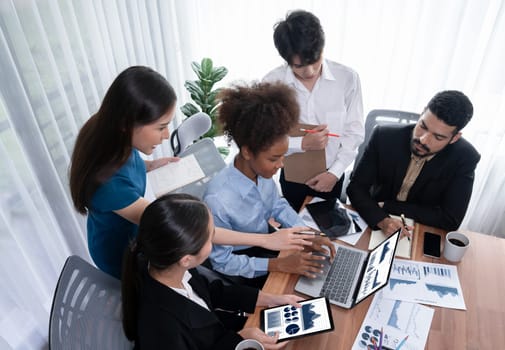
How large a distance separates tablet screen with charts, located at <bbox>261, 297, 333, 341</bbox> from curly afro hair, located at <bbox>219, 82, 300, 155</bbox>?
56 centimetres

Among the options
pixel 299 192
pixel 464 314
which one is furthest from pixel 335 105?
pixel 464 314

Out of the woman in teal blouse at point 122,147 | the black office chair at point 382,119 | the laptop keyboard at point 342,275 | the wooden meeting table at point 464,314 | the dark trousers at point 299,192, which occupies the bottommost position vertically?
the dark trousers at point 299,192

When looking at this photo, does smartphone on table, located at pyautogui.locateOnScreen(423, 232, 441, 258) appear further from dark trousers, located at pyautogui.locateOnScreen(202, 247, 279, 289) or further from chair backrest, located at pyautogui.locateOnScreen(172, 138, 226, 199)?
chair backrest, located at pyautogui.locateOnScreen(172, 138, 226, 199)

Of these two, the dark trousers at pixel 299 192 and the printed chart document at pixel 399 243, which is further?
the dark trousers at pixel 299 192

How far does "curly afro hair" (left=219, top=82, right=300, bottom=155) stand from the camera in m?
1.22

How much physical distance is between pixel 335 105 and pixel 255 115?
0.79m

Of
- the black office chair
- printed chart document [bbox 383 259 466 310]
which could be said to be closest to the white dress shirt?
the black office chair

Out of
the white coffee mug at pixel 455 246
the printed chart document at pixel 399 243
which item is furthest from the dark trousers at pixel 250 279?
the white coffee mug at pixel 455 246

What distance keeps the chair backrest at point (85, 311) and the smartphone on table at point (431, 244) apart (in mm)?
1167

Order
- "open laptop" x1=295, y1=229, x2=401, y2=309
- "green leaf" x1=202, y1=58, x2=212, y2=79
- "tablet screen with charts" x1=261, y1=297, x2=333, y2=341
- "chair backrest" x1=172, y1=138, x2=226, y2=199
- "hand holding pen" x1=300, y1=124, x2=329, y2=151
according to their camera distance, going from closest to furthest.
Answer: "tablet screen with charts" x1=261, y1=297, x2=333, y2=341 < "open laptop" x1=295, y1=229, x2=401, y2=309 < "hand holding pen" x1=300, y1=124, x2=329, y2=151 < "chair backrest" x1=172, y1=138, x2=226, y2=199 < "green leaf" x1=202, y1=58, x2=212, y2=79

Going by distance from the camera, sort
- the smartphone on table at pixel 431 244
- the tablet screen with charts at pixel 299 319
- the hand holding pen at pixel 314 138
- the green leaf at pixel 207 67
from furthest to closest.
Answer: the green leaf at pixel 207 67 → the hand holding pen at pixel 314 138 → the smartphone on table at pixel 431 244 → the tablet screen with charts at pixel 299 319

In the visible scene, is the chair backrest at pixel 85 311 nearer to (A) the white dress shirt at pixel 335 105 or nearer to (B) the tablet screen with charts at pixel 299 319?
(B) the tablet screen with charts at pixel 299 319

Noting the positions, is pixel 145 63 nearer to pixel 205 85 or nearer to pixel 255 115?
pixel 205 85

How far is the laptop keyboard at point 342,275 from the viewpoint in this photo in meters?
1.19
